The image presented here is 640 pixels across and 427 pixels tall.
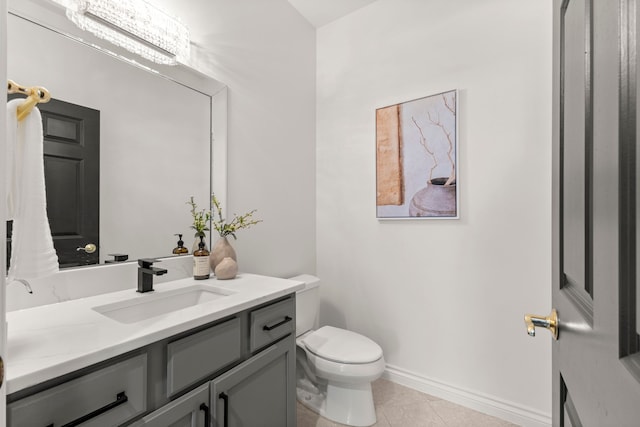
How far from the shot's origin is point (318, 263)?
250cm

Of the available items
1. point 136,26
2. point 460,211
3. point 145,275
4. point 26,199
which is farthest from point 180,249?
point 460,211

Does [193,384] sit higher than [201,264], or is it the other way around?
[201,264]

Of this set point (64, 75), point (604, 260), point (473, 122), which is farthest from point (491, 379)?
point (64, 75)

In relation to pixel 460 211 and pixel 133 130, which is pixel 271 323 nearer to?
pixel 133 130

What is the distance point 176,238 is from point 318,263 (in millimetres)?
1215

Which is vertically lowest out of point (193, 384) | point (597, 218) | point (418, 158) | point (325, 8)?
point (193, 384)

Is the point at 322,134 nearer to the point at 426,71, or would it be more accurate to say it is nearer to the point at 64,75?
the point at 426,71

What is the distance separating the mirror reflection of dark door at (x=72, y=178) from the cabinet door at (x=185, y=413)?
686 millimetres

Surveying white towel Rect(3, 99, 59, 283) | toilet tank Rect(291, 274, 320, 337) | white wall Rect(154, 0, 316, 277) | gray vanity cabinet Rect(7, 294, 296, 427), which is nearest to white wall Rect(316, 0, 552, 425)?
white wall Rect(154, 0, 316, 277)

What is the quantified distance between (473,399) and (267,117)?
85.0 inches

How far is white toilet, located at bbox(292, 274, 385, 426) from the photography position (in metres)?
1.61

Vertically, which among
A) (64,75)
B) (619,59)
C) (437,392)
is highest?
(64,75)

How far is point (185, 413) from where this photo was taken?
93 cm

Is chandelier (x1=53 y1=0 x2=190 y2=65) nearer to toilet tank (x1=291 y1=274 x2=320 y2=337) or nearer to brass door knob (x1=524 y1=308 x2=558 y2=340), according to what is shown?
toilet tank (x1=291 y1=274 x2=320 y2=337)
